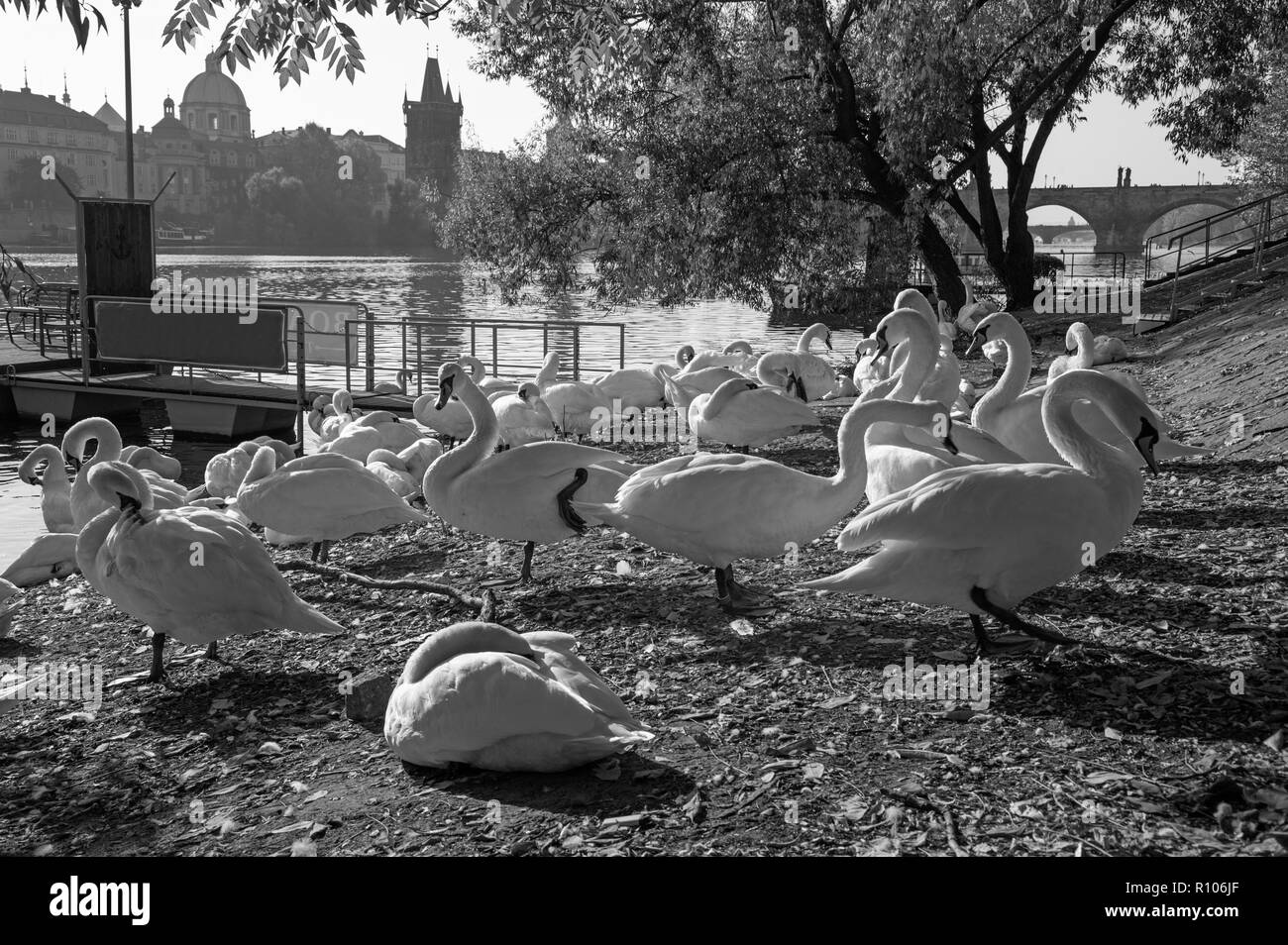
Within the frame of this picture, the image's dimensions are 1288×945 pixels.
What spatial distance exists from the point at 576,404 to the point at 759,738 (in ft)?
34.3

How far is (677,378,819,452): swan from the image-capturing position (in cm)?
1091

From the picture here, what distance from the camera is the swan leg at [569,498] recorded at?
7066mm

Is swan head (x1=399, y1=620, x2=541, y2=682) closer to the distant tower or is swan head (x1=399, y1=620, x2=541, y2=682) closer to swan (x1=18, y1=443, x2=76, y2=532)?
swan (x1=18, y1=443, x2=76, y2=532)

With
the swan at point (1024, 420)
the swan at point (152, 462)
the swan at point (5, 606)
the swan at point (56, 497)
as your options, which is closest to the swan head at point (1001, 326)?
the swan at point (1024, 420)

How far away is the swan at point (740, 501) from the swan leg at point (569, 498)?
672 millimetres

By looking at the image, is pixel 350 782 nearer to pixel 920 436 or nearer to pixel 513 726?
pixel 513 726

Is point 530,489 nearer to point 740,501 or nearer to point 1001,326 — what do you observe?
point 740,501

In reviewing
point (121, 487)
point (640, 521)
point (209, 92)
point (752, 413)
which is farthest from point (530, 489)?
point (209, 92)

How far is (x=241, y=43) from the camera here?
6.38 metres

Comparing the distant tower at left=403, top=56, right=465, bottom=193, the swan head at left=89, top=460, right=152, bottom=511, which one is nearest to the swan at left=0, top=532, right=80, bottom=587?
the swan head at left=89, top=460, right=152, bottom=511

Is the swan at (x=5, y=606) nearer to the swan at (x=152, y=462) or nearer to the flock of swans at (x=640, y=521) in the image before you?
the flock of swans at (x=640, y=521)

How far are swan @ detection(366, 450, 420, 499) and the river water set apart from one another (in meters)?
4.55

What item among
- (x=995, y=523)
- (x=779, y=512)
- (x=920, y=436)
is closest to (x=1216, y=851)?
(x=995, y=523)
